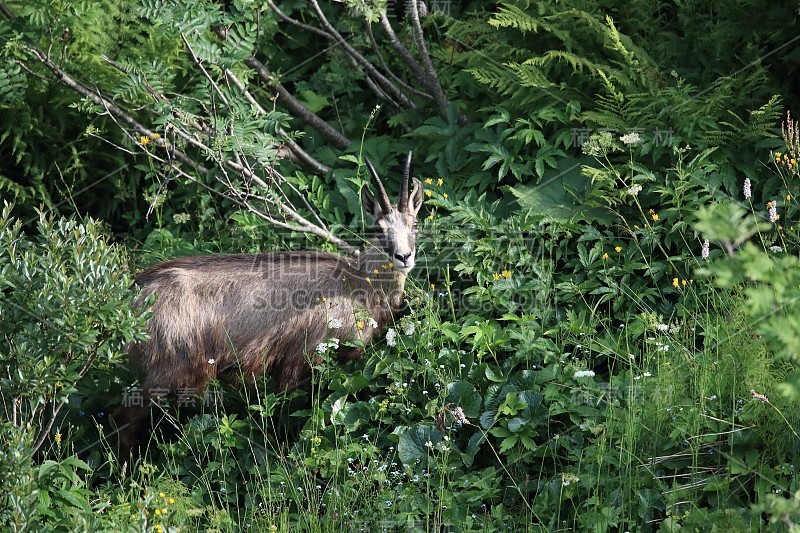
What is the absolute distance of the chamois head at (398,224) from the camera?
5.84 metres

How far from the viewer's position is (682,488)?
4254mm

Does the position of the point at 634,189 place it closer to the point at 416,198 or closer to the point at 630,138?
the point at 630,138

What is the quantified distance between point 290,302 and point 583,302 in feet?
6.34

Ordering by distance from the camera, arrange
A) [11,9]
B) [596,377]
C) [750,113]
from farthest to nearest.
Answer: [11,9]
[750,113]
[596,377]

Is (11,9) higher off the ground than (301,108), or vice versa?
Answer: (11,9)

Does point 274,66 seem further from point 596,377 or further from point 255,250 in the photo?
point 596,377

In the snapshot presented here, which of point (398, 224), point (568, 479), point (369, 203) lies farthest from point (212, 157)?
point (568, 479)

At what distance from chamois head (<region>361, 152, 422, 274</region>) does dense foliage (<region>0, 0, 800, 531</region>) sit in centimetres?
18

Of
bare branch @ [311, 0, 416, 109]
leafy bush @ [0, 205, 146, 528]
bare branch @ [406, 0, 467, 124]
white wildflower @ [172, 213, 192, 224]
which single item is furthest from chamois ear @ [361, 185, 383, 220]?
leafy bush @ [0, 205, 146, 528]

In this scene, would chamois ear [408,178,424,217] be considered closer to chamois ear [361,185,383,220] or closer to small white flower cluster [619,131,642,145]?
chamois ear [361,185,383,220]

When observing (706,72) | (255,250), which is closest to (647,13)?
(706,72)

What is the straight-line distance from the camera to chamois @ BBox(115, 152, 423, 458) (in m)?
5.63

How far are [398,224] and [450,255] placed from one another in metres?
0.45

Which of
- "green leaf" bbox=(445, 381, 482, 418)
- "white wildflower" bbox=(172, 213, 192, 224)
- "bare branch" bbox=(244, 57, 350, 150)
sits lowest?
"green leaf" bbox=(445, 381, 482, 418)
